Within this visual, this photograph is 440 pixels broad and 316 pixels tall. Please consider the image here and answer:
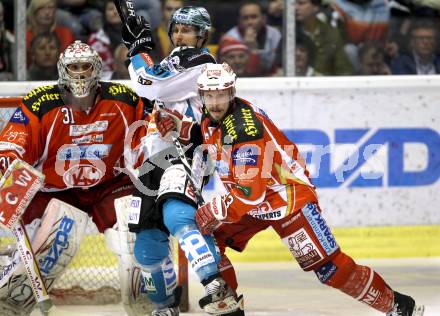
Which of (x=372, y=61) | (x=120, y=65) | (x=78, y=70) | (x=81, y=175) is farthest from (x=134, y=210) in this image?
(x=372, y=61)

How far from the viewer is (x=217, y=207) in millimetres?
5477

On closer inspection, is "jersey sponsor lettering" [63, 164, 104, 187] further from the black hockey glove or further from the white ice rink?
the white ice rink

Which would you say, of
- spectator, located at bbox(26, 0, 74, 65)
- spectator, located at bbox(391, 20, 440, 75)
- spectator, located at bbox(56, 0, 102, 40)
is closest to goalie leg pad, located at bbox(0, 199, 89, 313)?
spectator, located at bbox(26, 0, 74, 65)

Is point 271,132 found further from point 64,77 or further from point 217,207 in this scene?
point 64,77

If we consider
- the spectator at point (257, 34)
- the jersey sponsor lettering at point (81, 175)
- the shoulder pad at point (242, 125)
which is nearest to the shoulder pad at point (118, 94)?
the jersey sponsor lettering at point (81, 175)

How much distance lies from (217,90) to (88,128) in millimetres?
836

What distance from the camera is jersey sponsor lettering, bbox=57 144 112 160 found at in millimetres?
5996

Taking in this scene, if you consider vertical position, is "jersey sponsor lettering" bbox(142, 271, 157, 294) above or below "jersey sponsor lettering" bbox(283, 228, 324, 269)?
below

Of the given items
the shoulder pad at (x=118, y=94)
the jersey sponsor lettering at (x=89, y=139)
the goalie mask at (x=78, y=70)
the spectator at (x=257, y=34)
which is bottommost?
the spectator at (x=257, y=34)

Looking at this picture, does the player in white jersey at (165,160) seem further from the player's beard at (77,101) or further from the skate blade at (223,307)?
the player's beard at (77,101)

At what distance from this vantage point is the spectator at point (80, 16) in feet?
26.4

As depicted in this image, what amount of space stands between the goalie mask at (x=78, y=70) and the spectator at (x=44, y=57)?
6.59 ft

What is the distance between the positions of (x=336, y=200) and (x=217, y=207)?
2573 mm

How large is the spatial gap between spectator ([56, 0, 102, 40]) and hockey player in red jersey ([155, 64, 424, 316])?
2.66 metres
